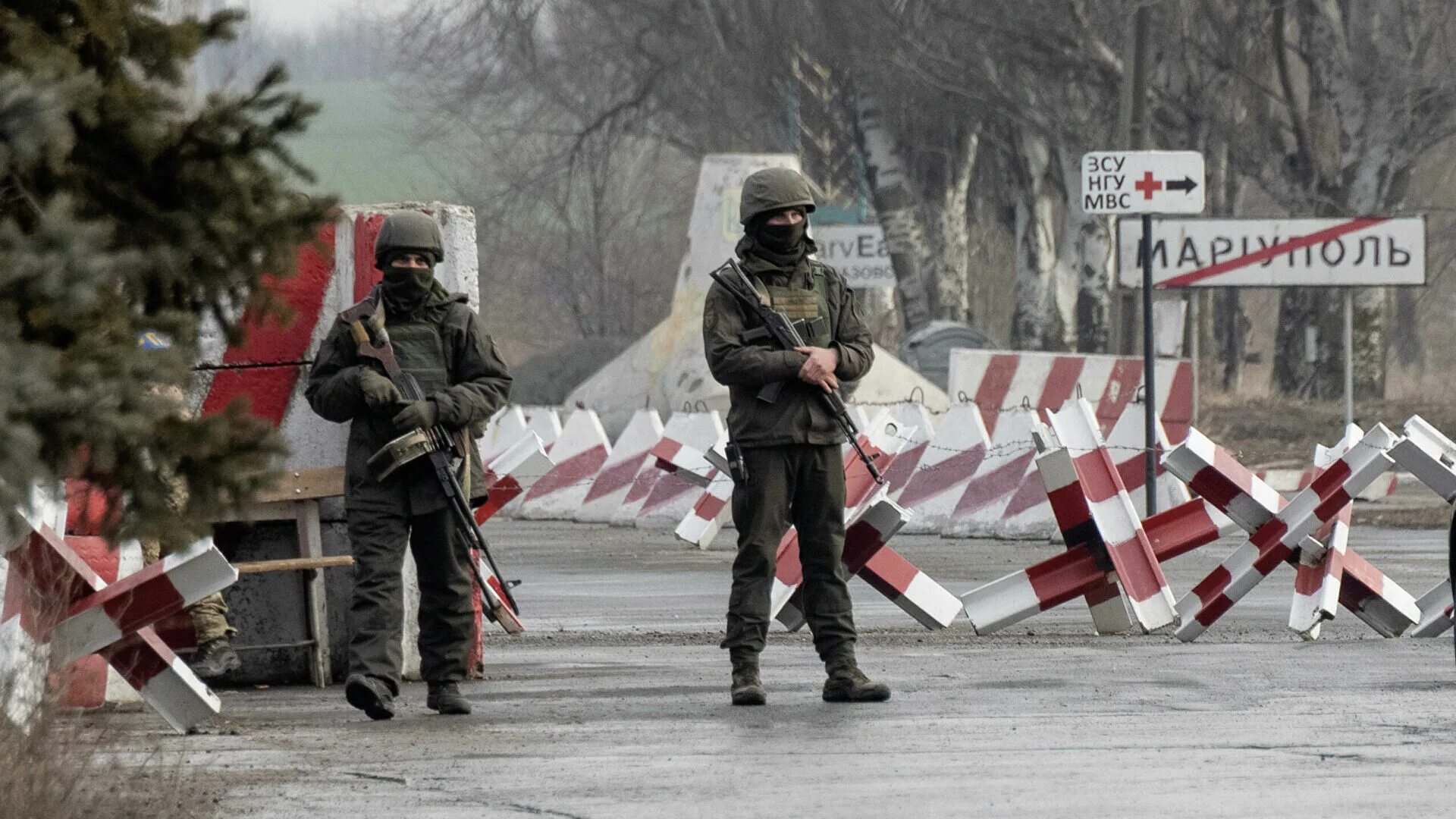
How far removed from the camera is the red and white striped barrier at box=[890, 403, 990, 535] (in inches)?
817

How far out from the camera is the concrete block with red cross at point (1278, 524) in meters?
12.0

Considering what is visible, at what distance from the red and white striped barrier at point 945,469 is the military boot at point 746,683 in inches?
431

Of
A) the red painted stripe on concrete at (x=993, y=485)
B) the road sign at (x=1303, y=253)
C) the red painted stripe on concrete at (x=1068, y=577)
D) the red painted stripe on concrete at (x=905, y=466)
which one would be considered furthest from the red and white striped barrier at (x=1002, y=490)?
the red painted stripe on concrete at (x=1068, y=577)

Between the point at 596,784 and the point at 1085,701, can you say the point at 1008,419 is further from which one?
the point at 596,784

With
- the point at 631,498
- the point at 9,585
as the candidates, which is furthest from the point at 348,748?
the point at 631,498

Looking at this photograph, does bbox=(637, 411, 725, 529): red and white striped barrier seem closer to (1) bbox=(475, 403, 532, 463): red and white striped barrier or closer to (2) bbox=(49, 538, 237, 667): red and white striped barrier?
(1) bbox=(475, 403, 532, 463): red and white striped barrier

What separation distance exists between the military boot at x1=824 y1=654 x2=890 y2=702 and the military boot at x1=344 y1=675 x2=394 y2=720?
1555 mm

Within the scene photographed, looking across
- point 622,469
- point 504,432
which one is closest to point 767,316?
point 622,469

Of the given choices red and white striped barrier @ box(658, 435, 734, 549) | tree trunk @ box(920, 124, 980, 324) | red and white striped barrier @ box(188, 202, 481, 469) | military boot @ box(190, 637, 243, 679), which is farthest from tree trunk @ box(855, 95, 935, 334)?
military boot @ box(190, 637, 243, 679)

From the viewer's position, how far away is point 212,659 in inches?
411

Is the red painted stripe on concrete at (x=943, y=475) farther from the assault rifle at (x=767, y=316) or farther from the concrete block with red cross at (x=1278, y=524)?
the assault rifle at (x=767, y=316)

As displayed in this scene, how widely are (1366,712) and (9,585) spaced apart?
4.43 metres

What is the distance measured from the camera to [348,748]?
866 centimetres

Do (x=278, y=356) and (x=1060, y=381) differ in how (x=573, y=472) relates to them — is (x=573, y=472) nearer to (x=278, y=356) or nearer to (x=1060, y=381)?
(x=1060, y=381)
